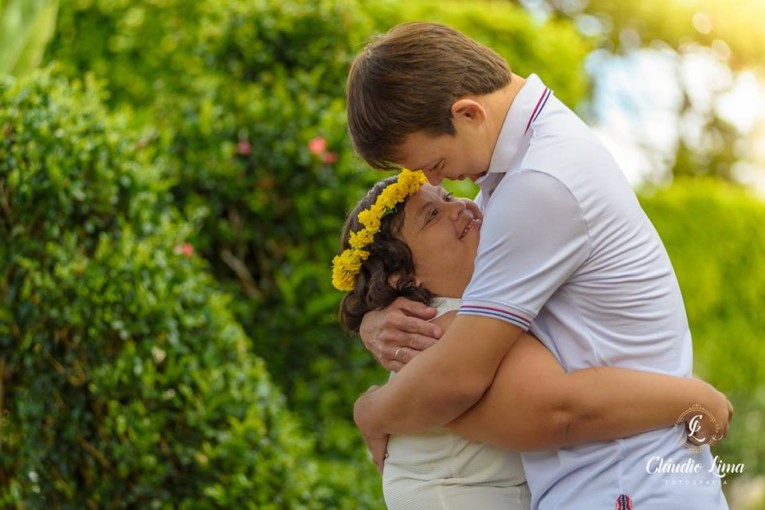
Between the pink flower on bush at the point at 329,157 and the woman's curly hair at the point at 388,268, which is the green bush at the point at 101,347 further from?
the woman's curly hair at the point at 388,268

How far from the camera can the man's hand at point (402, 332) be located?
8.52 feet

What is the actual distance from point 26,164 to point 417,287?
2048 millimetres

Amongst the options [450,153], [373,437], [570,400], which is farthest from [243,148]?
[570,400]

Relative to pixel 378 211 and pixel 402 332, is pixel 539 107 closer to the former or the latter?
pixel 378 211

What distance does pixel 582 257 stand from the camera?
7.52ft

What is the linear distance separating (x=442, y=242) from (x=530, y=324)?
41 cm

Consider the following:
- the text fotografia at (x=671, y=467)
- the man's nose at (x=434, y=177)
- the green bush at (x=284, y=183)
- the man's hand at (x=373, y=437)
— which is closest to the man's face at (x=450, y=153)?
the man's nose at (x=434, y=177)

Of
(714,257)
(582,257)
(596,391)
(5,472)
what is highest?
(582,257)

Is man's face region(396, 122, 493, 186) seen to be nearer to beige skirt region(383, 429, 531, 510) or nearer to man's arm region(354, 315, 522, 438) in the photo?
man's arm region(354, 315, 522, 438)

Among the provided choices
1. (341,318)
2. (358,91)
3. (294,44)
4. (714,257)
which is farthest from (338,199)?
(714,257)

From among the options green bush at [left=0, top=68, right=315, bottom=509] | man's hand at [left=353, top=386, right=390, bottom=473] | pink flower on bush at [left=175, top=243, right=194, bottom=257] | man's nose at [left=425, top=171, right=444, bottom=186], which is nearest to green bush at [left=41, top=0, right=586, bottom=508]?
pink flower on bush at [left=175, top=243, right=194, bottom=257]

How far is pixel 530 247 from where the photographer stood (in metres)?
2.26

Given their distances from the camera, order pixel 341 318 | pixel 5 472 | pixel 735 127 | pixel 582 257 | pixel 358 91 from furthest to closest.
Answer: pixel 735 127, pixel 5 472, pixel 341 318, pixel 358 91, pixel 582 257

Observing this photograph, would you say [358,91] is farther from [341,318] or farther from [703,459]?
[703,459]
